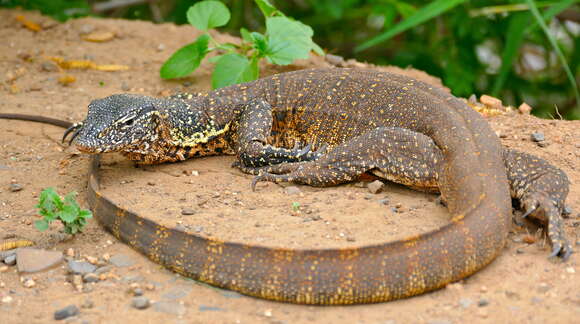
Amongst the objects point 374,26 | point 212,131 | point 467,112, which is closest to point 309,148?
point 212,131

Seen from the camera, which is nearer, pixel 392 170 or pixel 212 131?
pixel 392 170

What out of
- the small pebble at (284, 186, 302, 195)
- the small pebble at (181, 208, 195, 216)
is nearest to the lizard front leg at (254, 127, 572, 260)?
the small pebble at (284, 186, 302, 195)

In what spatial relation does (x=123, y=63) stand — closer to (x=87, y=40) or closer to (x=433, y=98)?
(x=87, y=40)

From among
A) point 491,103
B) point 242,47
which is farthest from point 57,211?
point 491,103

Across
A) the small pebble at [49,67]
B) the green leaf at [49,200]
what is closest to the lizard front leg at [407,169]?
the green leaf at [49,200]

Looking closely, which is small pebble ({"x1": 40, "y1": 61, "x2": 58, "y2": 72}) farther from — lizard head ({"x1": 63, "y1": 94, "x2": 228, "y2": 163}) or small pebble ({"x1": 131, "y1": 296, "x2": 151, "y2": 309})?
small pebble ({"x1": 131, "y1": 296, "x2": 151, "y2": 309})

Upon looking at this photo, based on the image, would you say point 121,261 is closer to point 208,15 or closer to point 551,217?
point 551,217

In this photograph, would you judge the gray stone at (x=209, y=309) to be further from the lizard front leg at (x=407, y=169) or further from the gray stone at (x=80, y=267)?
the lizard front leg at (x=407, y=169)
